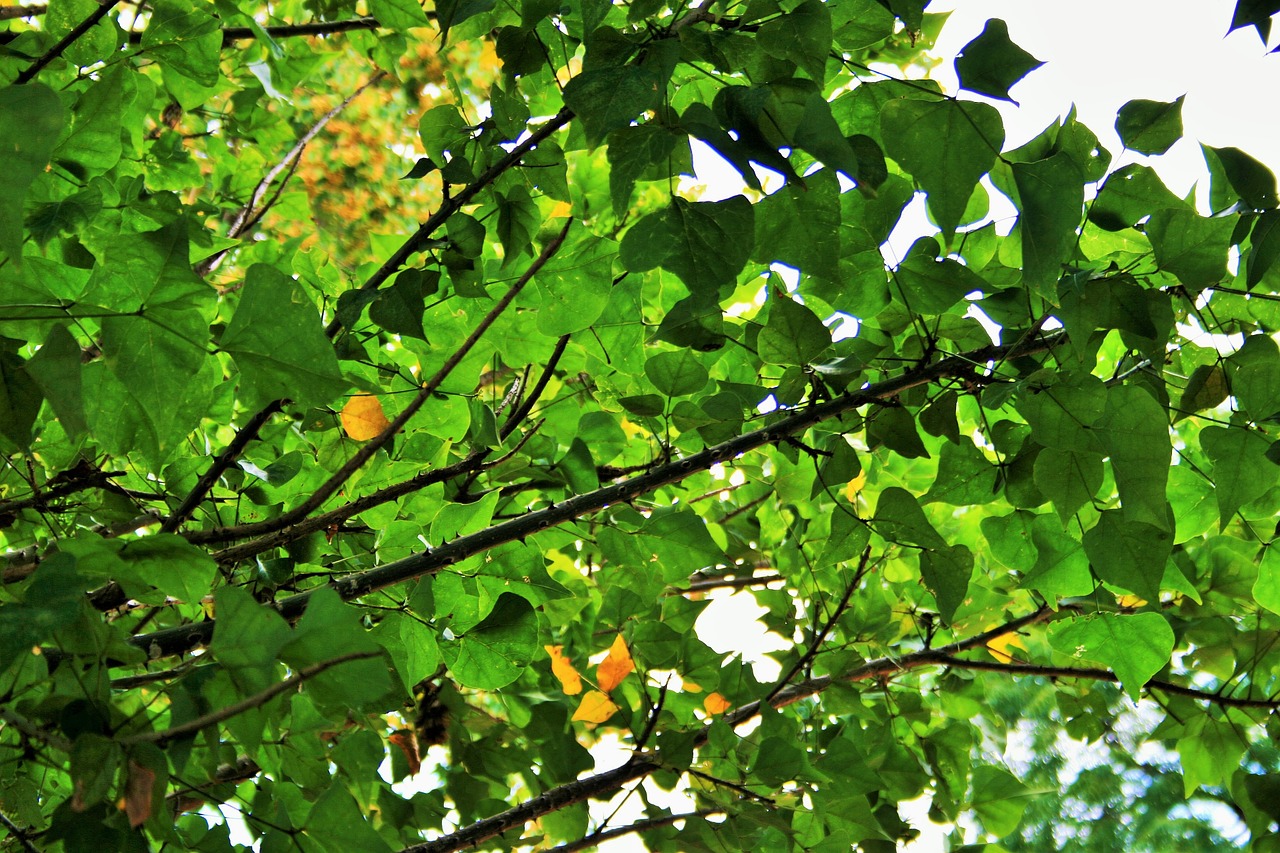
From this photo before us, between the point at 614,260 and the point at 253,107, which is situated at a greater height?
the point at 253,107

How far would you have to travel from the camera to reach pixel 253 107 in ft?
Answer: 4.12

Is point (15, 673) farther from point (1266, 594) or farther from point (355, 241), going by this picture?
point (355, 241)

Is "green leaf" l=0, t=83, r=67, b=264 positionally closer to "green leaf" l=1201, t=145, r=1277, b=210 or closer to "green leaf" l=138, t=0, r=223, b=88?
"green leaf" l=138, t=0, r=223, b=88

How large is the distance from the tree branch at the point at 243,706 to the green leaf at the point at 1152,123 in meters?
0.52

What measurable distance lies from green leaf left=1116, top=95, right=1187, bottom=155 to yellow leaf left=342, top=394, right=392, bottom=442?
54cm

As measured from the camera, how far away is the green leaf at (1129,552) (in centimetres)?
56

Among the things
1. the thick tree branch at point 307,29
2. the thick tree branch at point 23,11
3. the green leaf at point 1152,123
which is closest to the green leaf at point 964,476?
the green leaf at point 1152,123

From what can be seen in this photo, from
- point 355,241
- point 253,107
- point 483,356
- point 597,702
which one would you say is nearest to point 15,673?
point 483,356

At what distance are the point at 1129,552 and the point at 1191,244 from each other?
0.18 m

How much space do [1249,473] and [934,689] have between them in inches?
26.1

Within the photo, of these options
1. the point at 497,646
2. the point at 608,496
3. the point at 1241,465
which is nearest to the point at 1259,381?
the point at 1241,465

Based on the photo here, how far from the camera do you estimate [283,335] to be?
0.45 m

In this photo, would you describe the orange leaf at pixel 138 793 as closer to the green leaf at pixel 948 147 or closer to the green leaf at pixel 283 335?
the green leaf at pixel 283 335

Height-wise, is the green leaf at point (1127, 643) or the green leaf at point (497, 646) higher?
the green leaf at point (497, 646)
